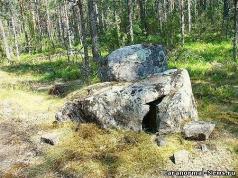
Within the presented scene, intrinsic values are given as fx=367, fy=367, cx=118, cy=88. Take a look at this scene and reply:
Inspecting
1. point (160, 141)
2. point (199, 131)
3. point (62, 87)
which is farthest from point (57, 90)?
point (199, 131)

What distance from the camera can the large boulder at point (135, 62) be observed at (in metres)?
13.4

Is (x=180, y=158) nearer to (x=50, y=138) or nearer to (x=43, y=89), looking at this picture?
(x=50, y=138)

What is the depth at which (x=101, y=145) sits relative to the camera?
35.0ft

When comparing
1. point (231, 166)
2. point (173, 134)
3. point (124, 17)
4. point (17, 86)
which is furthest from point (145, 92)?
point (124, 17)

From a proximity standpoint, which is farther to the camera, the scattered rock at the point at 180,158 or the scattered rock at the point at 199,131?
the scattered rock at the point at 199,131

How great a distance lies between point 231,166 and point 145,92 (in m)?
3.45

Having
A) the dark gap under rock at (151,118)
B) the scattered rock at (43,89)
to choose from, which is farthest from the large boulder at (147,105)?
the scattered rock at (43,89)

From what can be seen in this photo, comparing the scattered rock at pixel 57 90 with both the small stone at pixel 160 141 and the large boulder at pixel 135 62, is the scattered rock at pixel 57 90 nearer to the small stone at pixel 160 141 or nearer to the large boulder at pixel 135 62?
the large boulder at pixel 135 62

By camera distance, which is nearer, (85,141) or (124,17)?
(85,141)

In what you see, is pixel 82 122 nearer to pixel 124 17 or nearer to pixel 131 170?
pixel 131 170

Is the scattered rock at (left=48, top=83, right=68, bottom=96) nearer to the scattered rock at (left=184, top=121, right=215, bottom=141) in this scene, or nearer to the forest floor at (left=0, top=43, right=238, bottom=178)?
the forest floor at (left=0, top=43, right=238, bottom=178)

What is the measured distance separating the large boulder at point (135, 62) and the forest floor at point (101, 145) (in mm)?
2163

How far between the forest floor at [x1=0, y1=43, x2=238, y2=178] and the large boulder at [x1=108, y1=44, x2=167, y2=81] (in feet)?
7.10

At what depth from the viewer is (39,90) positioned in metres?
18.4
